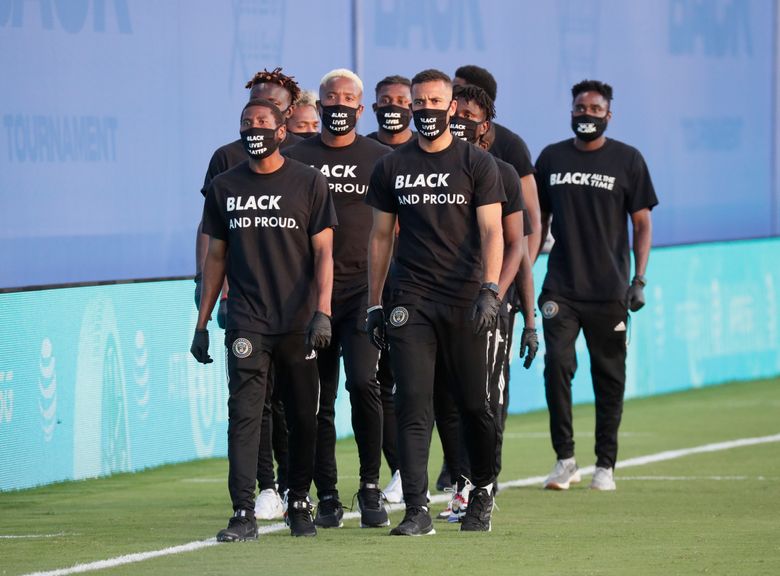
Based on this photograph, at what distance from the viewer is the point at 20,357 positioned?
12.0 metres

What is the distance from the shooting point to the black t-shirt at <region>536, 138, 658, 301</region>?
39.2 ft

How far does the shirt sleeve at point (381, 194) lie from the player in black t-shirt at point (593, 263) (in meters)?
2.60

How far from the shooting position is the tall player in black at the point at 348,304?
32.9ft

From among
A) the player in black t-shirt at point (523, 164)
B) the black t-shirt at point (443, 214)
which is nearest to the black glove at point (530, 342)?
the player in black t-shirt at point (523, 164)

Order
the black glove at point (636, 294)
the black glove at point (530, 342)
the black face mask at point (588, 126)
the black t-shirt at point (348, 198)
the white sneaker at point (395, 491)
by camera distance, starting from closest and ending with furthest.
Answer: the black t-shirt at point (348, 198) < the black glove at point (530, 342) < the white sneaker at point (395, 491) < the black glove at point (636, 294) < the black face mask at point (588, 126)

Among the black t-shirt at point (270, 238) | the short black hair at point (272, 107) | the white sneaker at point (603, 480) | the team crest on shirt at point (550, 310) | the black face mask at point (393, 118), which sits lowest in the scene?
the white sneaker at point (603, 480)

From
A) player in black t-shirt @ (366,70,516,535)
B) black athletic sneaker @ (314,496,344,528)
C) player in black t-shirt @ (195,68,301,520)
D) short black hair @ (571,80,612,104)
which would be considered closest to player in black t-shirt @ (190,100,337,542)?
player in black t-shirt @ (366,70,516,535)

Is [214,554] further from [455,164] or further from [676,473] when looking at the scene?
[676,473]

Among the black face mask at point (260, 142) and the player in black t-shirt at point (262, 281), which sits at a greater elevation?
the black face mask at point (260, 142)

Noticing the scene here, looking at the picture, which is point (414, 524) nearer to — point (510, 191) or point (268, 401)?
point (268, 401)

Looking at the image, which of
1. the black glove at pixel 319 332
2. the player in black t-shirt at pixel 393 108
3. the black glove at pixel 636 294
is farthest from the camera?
the black glove at pixel 636 294

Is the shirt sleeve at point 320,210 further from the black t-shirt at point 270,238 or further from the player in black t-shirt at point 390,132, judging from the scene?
the player in black t-shirt at point 390,132

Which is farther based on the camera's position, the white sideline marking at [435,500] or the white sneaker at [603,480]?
the white sneaker at [603,480]

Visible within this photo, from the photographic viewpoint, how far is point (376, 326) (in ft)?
31.4
